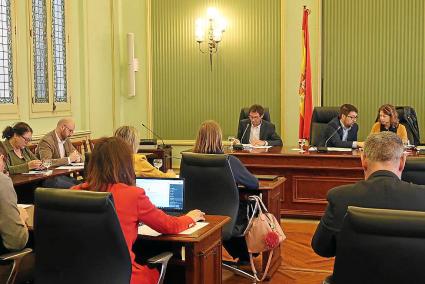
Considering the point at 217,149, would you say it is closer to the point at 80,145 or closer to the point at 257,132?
the point at 257,132

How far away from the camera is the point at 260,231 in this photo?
4.20 m

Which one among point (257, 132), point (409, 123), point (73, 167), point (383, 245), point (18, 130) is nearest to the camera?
point (383, 245)

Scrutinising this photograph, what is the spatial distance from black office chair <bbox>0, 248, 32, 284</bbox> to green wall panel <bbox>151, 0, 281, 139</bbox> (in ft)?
19.3

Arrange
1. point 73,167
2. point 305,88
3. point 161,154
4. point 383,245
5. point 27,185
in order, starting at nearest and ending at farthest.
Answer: point 383,245
point 27,185
point 73,167
point 161,154
point 305,88

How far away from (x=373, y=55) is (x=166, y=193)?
552 centimetres

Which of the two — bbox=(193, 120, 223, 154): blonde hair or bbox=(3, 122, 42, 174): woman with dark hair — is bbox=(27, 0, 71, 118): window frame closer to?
→ bbox=(3, 122, 42, 174): woman with dark hair

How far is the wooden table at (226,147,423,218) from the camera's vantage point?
246 inches

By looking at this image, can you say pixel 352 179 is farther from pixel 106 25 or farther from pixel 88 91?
pixel 106 25

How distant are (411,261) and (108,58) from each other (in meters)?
7.35

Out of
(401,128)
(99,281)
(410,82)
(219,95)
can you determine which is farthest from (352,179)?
(99,281)

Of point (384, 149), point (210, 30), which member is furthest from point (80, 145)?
point (384, 149)

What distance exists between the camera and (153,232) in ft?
9.92

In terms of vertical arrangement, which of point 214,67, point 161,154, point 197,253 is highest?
point 214,67

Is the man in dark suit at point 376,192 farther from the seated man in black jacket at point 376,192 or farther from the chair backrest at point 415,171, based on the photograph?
the chair backrest at point 415,171
